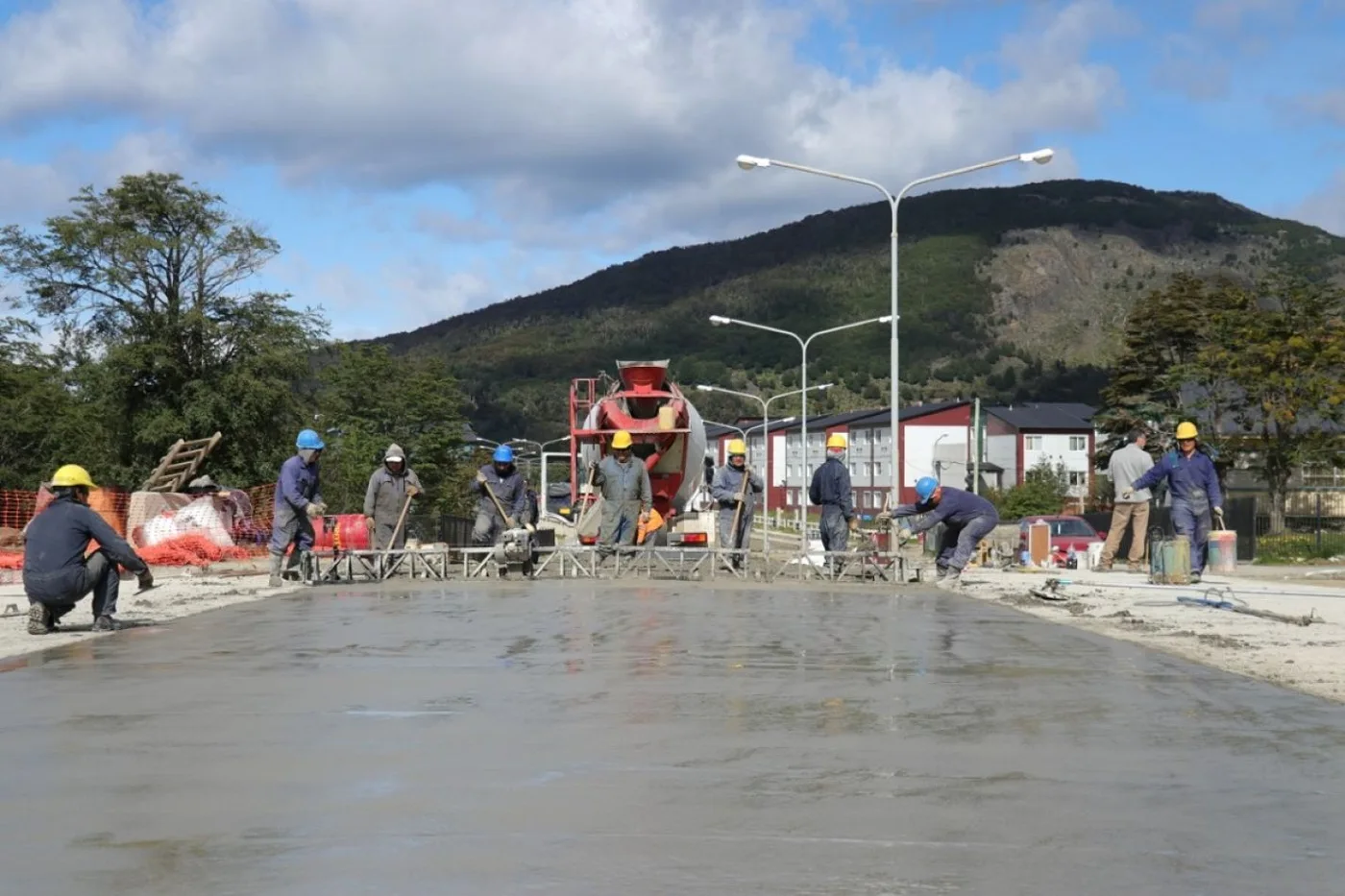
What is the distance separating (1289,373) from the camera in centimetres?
5412

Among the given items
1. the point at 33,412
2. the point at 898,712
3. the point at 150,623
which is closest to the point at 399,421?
the point at 33,412

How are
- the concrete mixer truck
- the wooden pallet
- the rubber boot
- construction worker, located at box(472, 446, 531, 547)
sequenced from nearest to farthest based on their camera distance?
1. the rubber boot
2. construction worker, located at box(472, 446, 531, 547)
3. the concrete mixer truck
4. the wooden pallet

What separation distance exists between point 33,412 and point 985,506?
4901 centimetres

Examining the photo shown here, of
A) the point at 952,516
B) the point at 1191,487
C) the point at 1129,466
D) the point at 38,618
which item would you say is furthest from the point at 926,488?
the point at 38,618

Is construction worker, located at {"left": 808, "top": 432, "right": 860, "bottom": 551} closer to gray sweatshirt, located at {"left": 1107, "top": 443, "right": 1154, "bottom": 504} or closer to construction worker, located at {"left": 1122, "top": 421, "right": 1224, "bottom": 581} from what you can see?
gray sweatshirt, located at {"left": 1107, "top": 443, "right": 1154, "bottom": 504}

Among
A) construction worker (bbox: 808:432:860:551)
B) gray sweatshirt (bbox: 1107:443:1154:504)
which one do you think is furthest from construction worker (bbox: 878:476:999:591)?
gray sweatshirt (bbox: 1107:443:1154:504)

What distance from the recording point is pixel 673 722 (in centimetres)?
806

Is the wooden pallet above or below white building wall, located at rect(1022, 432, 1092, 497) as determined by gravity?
below

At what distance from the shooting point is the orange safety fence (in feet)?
82.6

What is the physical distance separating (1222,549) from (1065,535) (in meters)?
20.8

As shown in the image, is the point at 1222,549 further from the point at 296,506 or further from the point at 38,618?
the point at 38,618

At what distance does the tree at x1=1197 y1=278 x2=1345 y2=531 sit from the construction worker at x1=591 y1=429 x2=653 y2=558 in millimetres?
36198

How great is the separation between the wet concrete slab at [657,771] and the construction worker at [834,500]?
914 centimetres

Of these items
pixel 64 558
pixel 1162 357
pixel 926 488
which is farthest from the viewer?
pixel 1162 357
